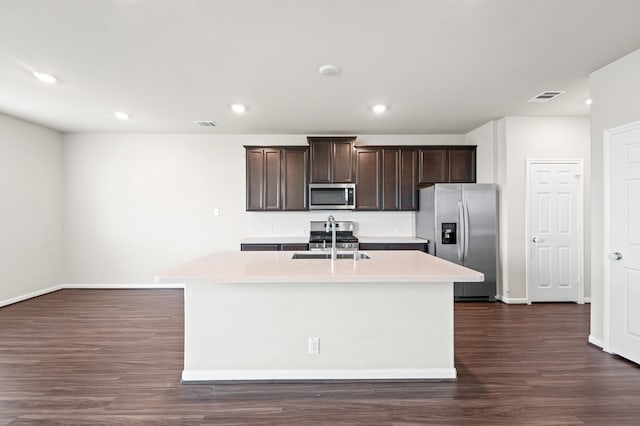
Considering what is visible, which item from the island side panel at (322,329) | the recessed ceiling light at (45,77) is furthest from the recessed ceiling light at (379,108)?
the recessed ceiling light at (45,77)

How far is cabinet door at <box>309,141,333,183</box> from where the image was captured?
210 inches

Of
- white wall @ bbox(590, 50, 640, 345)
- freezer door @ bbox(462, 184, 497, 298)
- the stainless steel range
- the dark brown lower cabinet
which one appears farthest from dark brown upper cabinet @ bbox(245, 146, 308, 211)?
white wall @ bbox(590, 50, 640, 345)

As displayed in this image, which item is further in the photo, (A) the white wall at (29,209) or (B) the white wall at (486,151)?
(B) the white wall at (486,151)

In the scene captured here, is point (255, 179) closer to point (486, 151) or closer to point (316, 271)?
point (316, 271)

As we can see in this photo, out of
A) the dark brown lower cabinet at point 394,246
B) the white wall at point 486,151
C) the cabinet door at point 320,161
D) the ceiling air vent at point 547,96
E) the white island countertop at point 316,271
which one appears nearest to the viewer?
the white island countertop at point 316,271

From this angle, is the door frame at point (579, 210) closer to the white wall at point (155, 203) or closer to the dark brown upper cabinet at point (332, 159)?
the white wall at point (155, 203)

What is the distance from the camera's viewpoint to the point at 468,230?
4.84 m

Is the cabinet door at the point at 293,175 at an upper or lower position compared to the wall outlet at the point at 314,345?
upper

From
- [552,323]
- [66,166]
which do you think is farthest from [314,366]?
[66,166]

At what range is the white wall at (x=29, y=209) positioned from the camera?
4.68 m

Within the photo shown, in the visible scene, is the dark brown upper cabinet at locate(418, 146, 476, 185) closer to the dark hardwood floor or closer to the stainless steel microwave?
the stainless steel microwave

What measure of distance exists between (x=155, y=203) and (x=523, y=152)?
5656 mm

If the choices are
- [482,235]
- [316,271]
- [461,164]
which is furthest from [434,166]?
[316,271]

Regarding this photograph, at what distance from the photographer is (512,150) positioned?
471 centimetres
